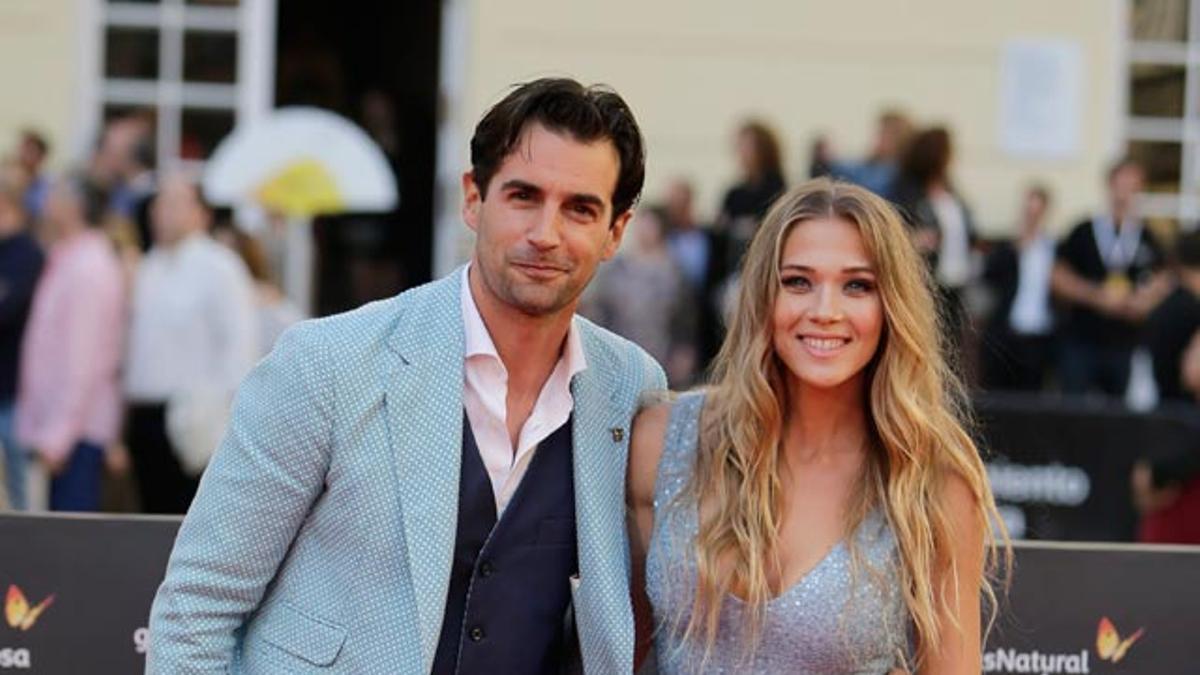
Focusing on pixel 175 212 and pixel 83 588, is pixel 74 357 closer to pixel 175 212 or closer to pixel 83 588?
pixel 175 212

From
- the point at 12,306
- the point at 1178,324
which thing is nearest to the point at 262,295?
the point at 12,306

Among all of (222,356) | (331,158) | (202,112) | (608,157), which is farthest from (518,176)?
(202,112)

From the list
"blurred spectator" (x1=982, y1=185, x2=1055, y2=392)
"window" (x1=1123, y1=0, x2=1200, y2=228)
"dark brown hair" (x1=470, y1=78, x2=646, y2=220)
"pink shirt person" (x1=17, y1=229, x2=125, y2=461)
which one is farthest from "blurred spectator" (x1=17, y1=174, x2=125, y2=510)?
"window" (x1=1123, y1=0, x2=1200, y2=228)

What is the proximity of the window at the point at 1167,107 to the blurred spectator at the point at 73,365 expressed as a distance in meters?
6.83

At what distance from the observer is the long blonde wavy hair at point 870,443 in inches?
150

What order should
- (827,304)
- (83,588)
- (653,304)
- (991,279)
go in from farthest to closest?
(991,279) → (653,304) → (83,588) → (827,304)

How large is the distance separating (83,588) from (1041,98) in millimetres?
9894

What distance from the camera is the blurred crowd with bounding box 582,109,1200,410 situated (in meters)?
11.8

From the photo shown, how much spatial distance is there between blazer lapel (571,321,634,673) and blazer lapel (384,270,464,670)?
25 cm

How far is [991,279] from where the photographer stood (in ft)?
40.2

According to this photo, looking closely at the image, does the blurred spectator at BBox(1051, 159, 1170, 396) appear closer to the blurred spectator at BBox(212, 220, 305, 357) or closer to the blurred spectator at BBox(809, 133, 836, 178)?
the blurred spectator at BBox(809, 133, 836, 178)

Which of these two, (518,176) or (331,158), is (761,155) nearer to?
(331,158)

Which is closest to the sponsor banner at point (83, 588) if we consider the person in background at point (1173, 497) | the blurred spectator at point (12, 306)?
the person in background at point (1173, 497)

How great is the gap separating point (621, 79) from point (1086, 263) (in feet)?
9.73
